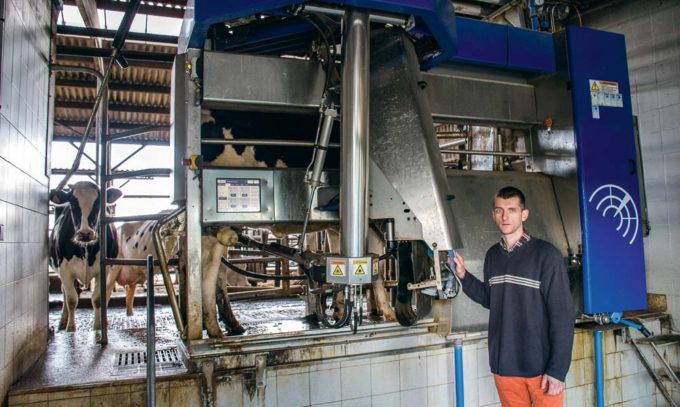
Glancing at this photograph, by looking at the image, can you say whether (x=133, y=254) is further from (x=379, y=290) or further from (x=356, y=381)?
(x=356, y=381)

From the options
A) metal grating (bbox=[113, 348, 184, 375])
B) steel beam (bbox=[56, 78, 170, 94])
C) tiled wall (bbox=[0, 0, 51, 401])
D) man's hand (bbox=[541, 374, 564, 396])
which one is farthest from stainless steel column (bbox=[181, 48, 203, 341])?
steel beam (bbox=[56, 78, 170, 94])

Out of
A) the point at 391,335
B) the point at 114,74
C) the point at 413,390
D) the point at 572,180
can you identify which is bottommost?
the point at 413,390

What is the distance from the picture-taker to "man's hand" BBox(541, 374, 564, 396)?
6.50 ft

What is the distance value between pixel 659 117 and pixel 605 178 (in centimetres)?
108

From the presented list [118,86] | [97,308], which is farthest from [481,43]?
[118,86]

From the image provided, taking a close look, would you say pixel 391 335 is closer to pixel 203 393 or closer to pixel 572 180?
pixel 203 393

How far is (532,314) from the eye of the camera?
209cm

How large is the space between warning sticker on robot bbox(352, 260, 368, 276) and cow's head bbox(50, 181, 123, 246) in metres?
3.64

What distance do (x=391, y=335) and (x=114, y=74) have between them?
629 cm

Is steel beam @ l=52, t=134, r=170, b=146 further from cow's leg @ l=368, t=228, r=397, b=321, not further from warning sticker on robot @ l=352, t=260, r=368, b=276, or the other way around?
warning sticker on robot @ l=352, t=260, r=368, b=276

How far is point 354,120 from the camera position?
229 cm

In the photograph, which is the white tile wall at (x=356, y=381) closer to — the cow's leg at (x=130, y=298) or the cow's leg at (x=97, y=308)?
the cow's leg at (x=97, y=308)

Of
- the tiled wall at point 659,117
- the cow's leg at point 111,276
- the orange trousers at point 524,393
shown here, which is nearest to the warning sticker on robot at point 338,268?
the orange trousers at point 524,393

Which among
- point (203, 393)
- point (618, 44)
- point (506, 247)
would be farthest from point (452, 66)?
point (203, 393)
